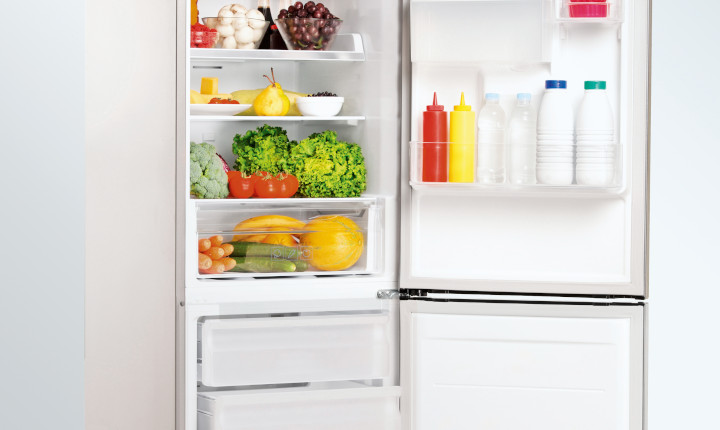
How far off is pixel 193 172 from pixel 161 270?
0.29m

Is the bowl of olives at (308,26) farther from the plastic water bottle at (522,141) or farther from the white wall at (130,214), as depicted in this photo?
the plastic water bottle at (522,141)

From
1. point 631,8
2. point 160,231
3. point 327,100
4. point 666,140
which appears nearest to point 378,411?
point 160,231

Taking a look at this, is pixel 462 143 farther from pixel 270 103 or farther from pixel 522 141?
pixel 270 103

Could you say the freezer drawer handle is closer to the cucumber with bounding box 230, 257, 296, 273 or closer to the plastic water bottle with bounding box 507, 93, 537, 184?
the cucumber with bounding box 230, 257, 296, 273

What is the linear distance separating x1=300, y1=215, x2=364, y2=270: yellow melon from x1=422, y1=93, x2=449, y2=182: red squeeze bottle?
31 centimetres

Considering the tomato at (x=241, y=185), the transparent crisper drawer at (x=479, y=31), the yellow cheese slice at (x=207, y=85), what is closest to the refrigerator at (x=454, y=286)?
the transparent crisper drawer at (x=479, y=31)

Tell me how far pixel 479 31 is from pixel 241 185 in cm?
82

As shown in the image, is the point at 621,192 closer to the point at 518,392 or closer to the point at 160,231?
the point at 518,392

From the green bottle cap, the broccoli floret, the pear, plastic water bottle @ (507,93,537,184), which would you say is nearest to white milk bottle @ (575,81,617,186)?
the green bottle cap

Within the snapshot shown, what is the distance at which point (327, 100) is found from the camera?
2270 mm

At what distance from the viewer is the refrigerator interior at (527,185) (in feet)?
6.63

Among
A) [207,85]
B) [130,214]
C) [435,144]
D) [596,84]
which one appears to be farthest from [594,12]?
[130,214]

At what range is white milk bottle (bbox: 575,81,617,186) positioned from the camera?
6.43ft

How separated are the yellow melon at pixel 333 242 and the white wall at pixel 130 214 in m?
0.40
